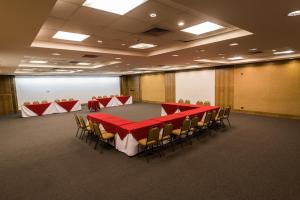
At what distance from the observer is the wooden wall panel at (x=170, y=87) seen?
14562mm

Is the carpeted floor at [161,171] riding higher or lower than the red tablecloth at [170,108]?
lower

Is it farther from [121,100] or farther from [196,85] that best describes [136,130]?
[121,100]

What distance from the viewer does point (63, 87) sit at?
1549 centimetres

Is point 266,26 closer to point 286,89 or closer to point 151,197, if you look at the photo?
point 151,197

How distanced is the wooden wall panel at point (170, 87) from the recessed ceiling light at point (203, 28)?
1036 cm

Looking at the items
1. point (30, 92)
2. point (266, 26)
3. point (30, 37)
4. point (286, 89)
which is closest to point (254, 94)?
point (286, 89)

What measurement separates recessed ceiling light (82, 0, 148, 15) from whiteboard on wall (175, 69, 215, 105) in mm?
10046

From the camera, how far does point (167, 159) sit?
4.40 m

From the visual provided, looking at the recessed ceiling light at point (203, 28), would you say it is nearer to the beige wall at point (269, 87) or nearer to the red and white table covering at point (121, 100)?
the beige wall at point (269, 87)

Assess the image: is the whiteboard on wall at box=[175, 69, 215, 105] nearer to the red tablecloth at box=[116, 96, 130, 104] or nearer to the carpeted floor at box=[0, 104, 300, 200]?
the red tablecloth at box=[116, 96, 130, 104]

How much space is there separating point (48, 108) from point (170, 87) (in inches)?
370

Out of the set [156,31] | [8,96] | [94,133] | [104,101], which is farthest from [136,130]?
[8,96]

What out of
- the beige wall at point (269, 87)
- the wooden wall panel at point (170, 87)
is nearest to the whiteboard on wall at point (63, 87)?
the wooden wall panel at point (170, 87)

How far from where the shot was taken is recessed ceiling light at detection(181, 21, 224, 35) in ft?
12.4
